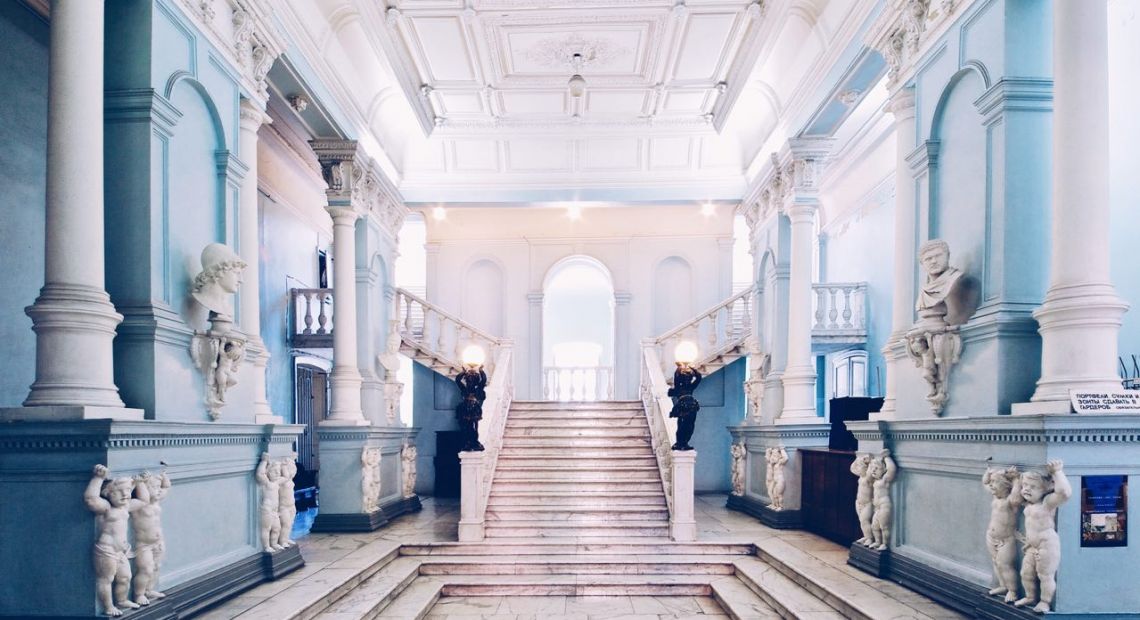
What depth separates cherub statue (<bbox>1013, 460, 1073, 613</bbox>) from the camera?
13.3 feet

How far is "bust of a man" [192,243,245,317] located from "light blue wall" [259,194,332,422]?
5.51 meters

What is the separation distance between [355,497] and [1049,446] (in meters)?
7.83

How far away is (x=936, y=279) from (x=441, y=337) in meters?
8.91

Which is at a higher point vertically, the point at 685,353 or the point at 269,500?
the point at 685,353

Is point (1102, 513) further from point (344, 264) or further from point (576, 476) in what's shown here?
point (344, 264)

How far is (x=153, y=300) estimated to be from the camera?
504 centimetres

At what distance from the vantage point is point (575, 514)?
9.23 meters

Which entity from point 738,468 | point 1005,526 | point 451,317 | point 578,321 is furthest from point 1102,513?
point 578,321

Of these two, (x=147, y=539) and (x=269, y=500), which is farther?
(x=269, y=500)

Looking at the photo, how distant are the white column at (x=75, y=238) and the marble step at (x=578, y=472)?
6.27 meters

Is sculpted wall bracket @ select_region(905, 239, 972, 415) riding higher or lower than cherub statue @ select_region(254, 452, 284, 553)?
higher

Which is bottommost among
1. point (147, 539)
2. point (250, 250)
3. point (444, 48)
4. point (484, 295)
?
point (147, 539)

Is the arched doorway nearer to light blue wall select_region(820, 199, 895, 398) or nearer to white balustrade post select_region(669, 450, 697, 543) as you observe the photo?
light blue wall select_region(820, 199, 895, 398)

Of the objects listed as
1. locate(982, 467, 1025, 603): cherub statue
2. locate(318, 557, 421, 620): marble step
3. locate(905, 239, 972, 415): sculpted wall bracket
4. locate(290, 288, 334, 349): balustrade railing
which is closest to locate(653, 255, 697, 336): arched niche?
locate(290, 288, 334, 349): balustrade railing
